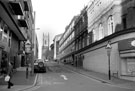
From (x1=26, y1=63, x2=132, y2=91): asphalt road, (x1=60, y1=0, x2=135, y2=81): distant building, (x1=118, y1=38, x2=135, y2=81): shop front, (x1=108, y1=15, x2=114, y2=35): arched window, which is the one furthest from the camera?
(x1=108, y1=15, x2=114, y2=35): arched window

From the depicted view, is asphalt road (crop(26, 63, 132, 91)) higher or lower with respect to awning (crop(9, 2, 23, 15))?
lower

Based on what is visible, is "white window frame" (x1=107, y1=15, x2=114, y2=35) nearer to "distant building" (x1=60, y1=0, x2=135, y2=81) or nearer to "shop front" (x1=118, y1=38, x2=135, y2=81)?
"distant building" (x1=60, y1=0, x2=135, y2=81)

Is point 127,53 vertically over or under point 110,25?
under

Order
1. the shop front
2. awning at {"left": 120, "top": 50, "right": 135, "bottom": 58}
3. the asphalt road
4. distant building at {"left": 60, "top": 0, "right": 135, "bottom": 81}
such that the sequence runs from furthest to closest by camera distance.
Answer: distant building at {"left": 60, "top": 0, "right": 135, "bottom": 81}
the shop front
awning at {"left": 120, "top": 50, "right": 135, "bottom": 58}
the asphalt road

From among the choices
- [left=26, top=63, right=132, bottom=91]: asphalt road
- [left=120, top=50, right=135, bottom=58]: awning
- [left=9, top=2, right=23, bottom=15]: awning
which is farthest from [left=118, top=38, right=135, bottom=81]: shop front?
[left=9, top=2, right=23, bottom=15]: awning

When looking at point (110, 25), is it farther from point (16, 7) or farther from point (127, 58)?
point (16, 7)

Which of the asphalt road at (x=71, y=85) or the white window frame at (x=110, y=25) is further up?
the white window frame at (x=110, y=25)

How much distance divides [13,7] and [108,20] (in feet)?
38.8

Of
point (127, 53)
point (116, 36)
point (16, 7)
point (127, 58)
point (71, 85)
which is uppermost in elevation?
point (16, 7)

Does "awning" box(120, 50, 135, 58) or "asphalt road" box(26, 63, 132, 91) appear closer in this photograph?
"asphalt road" box(26, 63, 132, 91)

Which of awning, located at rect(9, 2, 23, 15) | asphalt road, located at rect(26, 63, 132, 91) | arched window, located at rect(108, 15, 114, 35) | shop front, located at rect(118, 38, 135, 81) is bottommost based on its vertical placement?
asphalt road, located at rect(26, 63, 132, 91)

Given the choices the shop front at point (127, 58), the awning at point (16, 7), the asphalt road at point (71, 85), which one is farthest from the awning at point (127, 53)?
the awning at point (16, 7)

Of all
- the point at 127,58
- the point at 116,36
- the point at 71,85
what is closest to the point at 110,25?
the point at 116,36

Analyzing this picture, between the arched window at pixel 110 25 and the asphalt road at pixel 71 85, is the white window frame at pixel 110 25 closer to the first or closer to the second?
the arched window at pixel 110 25
